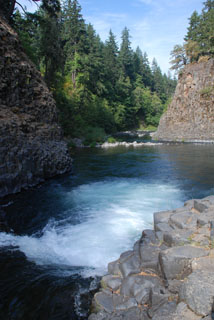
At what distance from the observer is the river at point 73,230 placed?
3873 millimetres

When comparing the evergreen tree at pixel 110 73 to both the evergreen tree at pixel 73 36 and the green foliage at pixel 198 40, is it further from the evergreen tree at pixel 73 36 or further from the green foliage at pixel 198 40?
the green foliage at pixel 198 40

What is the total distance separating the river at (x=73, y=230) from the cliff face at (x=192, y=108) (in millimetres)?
20155

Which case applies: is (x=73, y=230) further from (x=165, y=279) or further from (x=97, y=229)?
(x=165, y=279)

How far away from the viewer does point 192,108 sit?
3341cm

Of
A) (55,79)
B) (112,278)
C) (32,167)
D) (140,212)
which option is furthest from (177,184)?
(55,79)

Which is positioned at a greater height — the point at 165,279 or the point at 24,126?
the point at 24,126

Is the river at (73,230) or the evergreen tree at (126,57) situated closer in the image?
the river at (73,230)

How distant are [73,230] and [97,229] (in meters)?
0.62

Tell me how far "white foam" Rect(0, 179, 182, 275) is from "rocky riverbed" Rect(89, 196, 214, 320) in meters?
0.73

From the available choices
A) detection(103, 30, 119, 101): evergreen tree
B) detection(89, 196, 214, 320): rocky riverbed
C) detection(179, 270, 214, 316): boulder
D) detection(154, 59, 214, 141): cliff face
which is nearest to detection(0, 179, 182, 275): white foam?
detection(89, 196, 214, 320): rocky riverbed

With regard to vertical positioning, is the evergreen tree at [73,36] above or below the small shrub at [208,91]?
above

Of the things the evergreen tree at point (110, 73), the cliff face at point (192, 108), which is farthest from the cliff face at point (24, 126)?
the evergreen tree at point (110, 73)

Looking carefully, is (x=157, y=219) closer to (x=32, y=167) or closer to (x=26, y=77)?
(x=32, y=167)

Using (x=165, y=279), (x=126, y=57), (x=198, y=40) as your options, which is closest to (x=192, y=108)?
(x=198, y=40)
